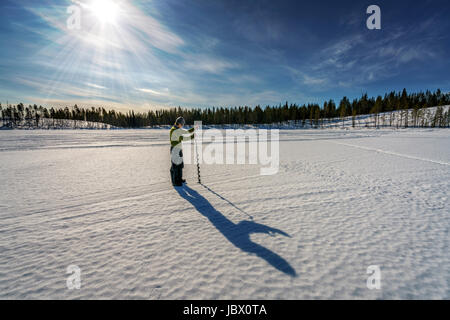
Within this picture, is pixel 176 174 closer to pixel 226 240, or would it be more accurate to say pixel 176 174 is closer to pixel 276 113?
pixel 226 240

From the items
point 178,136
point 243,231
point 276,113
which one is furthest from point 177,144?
point 276,113

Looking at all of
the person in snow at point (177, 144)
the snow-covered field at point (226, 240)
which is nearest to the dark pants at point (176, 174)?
the person in snow at point (177, 144)

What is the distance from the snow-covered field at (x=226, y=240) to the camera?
8.07 feet

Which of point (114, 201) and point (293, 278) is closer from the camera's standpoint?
point (293, 278)

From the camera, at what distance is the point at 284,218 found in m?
4.20

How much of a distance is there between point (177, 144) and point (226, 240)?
3957 mm

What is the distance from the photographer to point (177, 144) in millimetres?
6316

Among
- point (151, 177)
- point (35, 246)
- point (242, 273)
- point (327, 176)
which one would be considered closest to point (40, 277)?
point (35, 246)

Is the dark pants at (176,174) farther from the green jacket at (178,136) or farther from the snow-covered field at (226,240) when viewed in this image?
the green jacket at (178,136)

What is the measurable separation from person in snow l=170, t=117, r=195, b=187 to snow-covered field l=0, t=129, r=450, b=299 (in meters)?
0.48

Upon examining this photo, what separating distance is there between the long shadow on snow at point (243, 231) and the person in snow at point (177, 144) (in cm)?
148

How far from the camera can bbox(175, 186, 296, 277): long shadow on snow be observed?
2887mm

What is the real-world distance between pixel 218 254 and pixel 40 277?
2656 mm

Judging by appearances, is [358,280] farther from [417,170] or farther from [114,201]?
[417,170]
